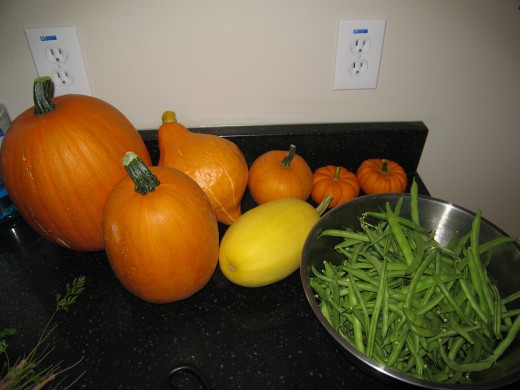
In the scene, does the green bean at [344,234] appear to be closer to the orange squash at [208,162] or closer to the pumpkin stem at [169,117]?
the orange squash at [208,162]

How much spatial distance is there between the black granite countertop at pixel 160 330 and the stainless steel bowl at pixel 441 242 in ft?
0.33

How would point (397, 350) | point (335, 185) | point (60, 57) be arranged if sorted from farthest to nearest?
point (335, 185), point (60, 57), point (397, 350)

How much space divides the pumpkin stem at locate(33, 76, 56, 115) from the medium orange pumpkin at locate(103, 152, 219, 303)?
8.4 inches

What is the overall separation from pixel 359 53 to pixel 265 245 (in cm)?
51

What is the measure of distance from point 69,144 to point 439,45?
848 millimetres

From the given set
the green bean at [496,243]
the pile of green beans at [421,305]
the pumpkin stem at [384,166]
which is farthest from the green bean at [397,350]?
the pumpkin stem at [384,166]

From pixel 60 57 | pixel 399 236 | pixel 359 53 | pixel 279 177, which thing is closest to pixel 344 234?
pixel 399 236

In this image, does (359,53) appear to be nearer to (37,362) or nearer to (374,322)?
(374,322)

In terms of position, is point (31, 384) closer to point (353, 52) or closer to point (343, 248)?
point (343, 248)

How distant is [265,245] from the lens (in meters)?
0.69

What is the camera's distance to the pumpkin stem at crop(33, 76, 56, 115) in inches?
26.4

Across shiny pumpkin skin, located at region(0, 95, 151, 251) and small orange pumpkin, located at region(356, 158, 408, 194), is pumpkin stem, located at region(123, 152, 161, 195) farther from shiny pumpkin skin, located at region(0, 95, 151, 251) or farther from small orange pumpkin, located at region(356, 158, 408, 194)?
small orange pumpkin, located at region(356, 158, 408, 194)

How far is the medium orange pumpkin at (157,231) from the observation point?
62 cm

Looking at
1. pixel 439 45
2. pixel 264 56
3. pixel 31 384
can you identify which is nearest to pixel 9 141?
pixel 31 384
